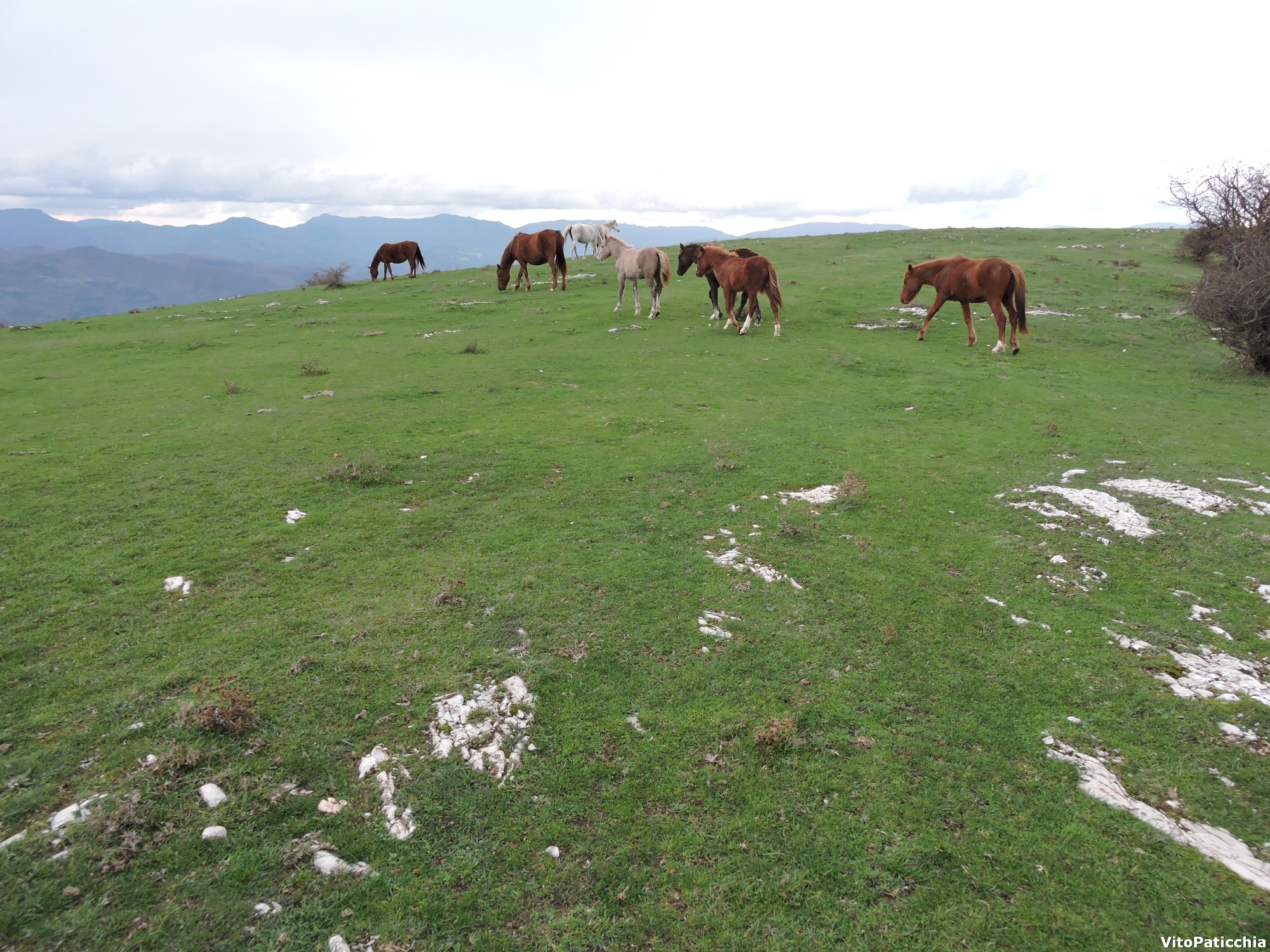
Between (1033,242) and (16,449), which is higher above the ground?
(1033,242)

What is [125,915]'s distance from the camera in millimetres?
2920

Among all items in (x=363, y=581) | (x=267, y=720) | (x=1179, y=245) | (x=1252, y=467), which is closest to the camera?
(x=267, y=720)

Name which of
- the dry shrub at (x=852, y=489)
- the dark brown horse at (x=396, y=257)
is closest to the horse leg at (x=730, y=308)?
the dry shrub at (x=852, y=489)

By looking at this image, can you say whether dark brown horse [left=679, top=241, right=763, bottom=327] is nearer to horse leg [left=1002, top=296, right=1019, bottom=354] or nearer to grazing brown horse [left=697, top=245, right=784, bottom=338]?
grazing brown horse [left=697, top=245, right=784, bottom=338]

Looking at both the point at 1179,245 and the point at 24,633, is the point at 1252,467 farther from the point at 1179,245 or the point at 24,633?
the point at 1179,245

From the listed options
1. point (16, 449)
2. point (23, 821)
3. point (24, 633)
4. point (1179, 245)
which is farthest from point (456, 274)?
point (1179, 245)

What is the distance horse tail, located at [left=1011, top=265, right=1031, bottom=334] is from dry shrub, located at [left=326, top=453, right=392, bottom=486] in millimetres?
15477

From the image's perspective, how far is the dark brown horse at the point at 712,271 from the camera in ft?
62.1

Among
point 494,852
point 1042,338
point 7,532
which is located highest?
point 1042,338

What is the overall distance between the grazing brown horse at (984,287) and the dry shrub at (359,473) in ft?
50.0

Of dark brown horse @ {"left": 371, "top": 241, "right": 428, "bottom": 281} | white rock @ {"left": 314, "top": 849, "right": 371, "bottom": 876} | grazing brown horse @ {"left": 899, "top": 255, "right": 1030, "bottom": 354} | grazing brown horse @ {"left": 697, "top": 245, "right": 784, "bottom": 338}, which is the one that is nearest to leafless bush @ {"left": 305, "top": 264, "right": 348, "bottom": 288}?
dark brown horse @ {"left": 371, "top": 241, "right": 428, "bottom": 281}

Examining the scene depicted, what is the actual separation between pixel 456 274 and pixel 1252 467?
3097 centimetres

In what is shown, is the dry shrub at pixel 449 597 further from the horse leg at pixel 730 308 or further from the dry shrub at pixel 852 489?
the horse leg at pixel 730 308

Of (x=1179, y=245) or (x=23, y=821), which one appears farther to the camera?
(x=1179, y=245)
